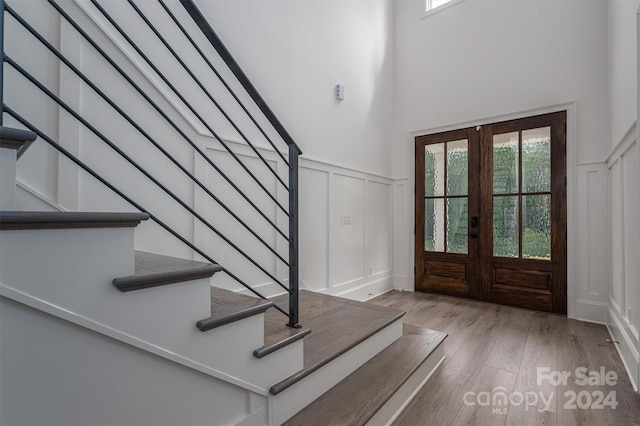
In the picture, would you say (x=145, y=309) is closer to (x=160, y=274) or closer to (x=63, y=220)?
(x=160, y=274)

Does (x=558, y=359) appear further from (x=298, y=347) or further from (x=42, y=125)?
(x=42, y=125)

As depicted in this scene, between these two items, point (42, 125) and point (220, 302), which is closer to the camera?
point (220, 302)

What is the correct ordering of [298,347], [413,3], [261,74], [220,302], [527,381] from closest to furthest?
[220,302]
[298,347]
[527,381]
[261,74]
[413,3]

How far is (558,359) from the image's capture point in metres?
2.16

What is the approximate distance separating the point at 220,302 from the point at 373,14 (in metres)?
4.04

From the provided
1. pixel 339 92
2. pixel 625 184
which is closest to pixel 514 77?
pixel 625 184

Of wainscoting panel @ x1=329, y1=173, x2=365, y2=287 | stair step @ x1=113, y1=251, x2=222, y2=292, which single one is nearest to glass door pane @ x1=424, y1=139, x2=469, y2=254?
wainscoting panel @ x1=329, y1=173, x2=365, y2=287

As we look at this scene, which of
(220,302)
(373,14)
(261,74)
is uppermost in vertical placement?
(373,14)

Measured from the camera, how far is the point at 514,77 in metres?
3.45

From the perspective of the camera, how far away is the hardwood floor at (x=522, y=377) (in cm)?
158

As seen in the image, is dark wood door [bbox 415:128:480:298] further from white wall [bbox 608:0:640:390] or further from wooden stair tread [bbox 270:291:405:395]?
wooden stair tread [bbox 270:291:405:395]

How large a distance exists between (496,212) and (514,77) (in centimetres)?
152

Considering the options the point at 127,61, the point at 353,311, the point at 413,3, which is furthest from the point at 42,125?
the point at 413,3

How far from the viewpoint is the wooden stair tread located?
1.45m
